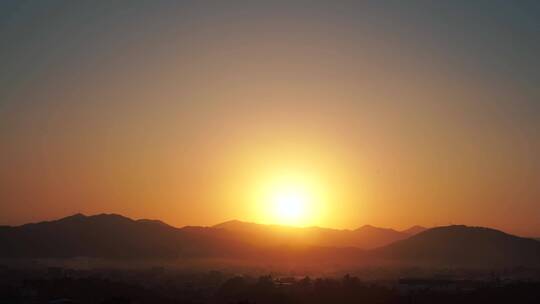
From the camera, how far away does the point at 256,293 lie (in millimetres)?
61781

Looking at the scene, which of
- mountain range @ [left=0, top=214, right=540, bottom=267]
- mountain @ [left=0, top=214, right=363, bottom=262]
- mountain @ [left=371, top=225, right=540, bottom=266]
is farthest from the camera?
mountain @ [left=371, top=225, right=540, bottom=266]

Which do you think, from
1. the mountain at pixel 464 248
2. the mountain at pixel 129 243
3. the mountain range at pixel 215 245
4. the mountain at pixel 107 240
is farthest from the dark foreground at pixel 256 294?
the mountain at pixel 464 248

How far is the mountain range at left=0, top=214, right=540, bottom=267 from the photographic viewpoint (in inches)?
5369

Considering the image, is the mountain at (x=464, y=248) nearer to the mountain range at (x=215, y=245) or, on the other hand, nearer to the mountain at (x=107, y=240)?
the mountain range at (x=215, y=245)

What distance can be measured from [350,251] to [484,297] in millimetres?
109804

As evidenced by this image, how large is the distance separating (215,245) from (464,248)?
62.1 meters

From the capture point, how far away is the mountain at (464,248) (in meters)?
155

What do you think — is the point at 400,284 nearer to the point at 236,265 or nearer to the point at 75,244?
the point at 236,265

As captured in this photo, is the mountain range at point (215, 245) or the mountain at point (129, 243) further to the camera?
the mountain range at point (215, 245)

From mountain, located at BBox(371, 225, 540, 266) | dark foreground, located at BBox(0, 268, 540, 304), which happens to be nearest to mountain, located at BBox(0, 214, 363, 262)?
mountain, located at BBox(371, 225, 540, 266)

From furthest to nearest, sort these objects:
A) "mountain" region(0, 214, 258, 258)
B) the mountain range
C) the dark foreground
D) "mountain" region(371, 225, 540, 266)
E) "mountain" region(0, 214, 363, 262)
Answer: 1. "mountain" region(371, 225, 540, 266)
2. the mountain range
3. "mountain" region(0, 214, 363, 262)
4. "mountain" region(0, 214, 258, 258)
5. the dark foreground

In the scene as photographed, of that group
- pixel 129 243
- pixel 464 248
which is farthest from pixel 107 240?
pixel 464 248

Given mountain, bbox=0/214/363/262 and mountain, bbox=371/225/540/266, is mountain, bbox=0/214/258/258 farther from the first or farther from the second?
mountain, bbox=371/225/540/266

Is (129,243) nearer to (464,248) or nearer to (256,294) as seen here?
(464,248)
